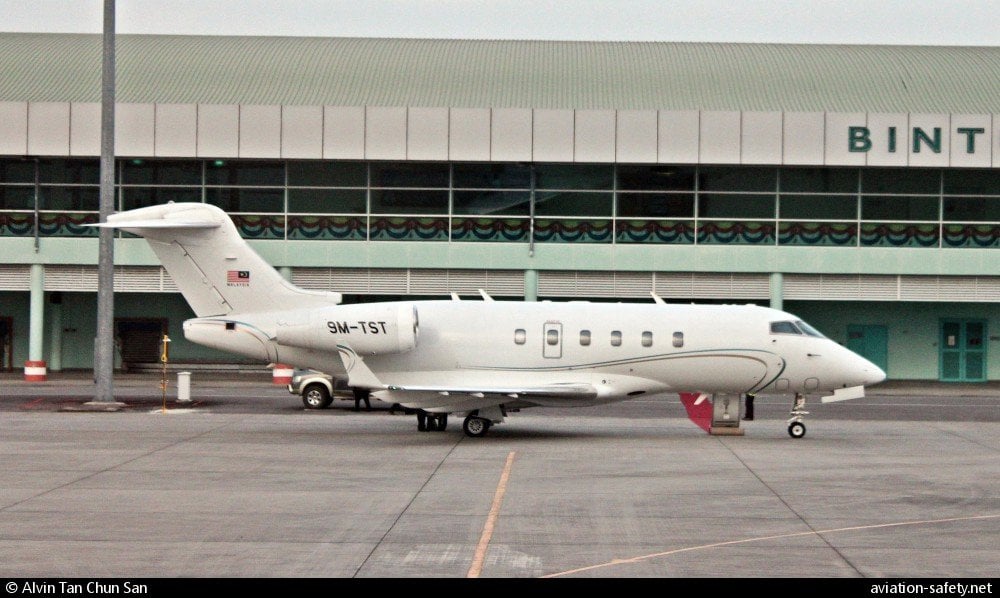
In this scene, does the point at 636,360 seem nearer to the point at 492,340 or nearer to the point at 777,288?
the point at 492,340

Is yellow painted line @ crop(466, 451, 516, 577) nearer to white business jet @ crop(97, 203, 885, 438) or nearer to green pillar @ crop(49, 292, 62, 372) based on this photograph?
white business jet @ crop(97, 203, 885, 438)

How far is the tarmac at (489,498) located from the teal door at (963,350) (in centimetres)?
1872

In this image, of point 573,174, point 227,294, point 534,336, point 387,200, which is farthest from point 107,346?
point 573,174

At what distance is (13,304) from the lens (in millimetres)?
51031

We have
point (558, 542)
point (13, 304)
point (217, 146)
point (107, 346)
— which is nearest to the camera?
point (558, 542)

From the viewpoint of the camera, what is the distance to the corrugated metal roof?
48938mm

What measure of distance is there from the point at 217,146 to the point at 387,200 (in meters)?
6.79

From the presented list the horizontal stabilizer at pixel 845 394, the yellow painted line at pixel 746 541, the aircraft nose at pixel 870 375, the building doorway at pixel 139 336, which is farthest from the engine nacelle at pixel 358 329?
the building doorway at pixel 139 336

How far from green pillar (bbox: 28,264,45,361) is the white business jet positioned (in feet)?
71.0

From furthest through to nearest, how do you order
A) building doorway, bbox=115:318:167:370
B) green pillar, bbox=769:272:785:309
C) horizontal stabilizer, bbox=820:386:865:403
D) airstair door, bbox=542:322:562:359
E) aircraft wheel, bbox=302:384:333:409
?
building doorway, bbox=115:318:167:370 → green pillar, bbox=769:272:785:309 → aircraft wheel, bbox=302:384:333:409 → horizontal stabilizer, bbox=820:386:865:403 → airstair door, bbox=542:322:562:359

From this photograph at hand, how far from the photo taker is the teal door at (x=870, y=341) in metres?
49.7

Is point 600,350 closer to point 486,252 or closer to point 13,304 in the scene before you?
point 486,252

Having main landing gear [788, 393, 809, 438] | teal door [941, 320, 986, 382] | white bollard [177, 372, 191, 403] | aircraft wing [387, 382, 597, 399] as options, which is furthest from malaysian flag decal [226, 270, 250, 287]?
teal door [941, 320, 986, 382]

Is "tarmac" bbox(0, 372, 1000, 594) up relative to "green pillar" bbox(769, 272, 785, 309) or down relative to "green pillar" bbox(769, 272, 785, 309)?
down
